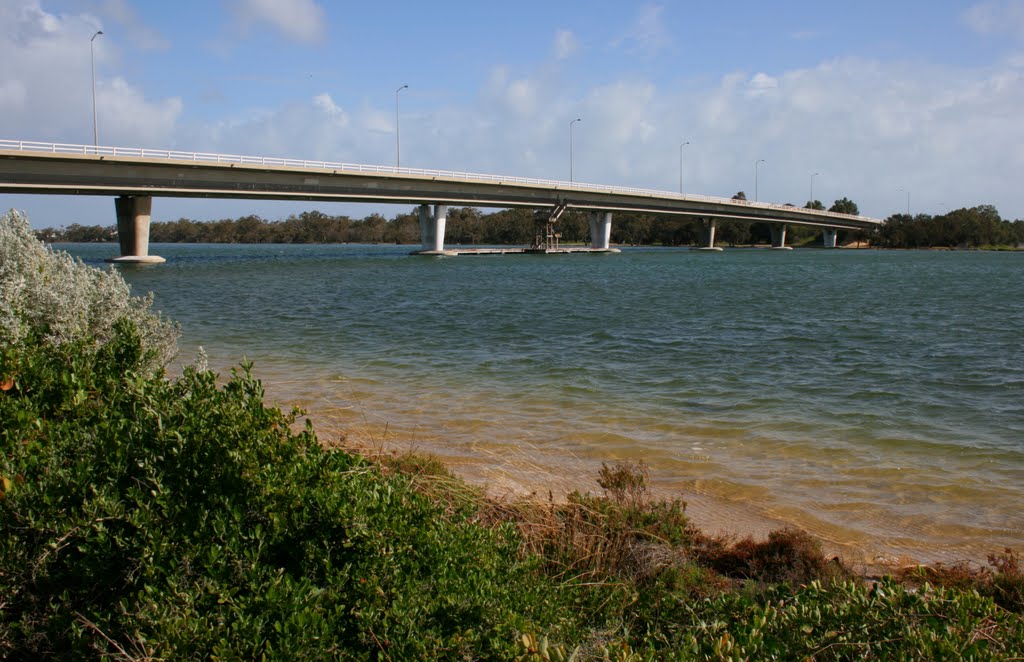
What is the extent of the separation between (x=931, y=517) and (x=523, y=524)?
181 inches

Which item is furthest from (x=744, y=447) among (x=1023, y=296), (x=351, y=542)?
(x=1023, y=296)

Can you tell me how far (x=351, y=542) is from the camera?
3.51 m

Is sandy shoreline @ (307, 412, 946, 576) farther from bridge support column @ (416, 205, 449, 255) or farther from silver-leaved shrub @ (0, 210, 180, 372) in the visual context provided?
bridge support column @ (416, 205, 449, 255)

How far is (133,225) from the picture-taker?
184 feet

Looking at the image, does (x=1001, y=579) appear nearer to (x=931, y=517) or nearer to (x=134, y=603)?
(x=931, y=517)

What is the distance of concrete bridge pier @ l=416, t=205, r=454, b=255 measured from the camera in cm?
7762

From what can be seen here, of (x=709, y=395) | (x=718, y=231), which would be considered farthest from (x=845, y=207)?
(x=709, y=395)

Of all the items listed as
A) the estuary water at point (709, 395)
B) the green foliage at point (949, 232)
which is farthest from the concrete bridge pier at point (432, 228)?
the green foliage at point (949, 232)

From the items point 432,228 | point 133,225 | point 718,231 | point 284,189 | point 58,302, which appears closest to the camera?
point 58,302

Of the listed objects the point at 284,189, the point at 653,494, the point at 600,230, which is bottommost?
the point at 653,494

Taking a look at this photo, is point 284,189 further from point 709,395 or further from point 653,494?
point 653,494

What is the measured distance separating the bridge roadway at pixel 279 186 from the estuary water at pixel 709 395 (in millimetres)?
21546

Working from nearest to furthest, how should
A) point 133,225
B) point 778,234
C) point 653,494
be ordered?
point 653,494, point 133,225, point 778,234

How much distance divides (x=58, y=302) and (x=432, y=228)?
73007mm
